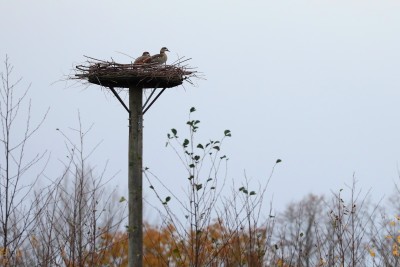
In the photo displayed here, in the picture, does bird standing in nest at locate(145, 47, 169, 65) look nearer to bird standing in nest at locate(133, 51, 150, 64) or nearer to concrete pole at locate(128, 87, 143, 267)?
bird standing in nest at locate(133, 51, 150, 64)

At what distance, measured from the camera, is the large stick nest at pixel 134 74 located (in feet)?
23.5

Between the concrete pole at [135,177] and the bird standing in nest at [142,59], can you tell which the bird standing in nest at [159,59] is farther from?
the concrete pole at [135,177]

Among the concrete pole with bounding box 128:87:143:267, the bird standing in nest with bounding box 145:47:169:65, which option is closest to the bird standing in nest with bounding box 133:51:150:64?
the bird standing in nest with bounding box 145:47:169:65

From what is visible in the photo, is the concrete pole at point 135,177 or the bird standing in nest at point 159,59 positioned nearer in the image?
the concrete pole at point 135,177

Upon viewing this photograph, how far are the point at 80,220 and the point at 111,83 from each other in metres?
2.13

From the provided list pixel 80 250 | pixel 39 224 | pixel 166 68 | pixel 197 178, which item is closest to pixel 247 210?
pixel 197 178

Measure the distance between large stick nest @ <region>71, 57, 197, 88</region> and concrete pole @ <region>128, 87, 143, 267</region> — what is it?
0.15 m

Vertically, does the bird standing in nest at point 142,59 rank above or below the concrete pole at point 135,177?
above

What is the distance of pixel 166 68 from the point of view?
7.41 m

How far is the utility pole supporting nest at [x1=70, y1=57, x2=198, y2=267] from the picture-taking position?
282 inches

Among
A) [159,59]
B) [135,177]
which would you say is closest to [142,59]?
[159,59]

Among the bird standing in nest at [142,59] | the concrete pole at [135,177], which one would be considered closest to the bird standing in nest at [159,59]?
the bird standing in nest at [142,59]

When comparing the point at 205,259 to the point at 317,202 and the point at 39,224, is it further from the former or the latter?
the point at 317,202

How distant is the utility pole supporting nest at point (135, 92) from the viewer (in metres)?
7.15
